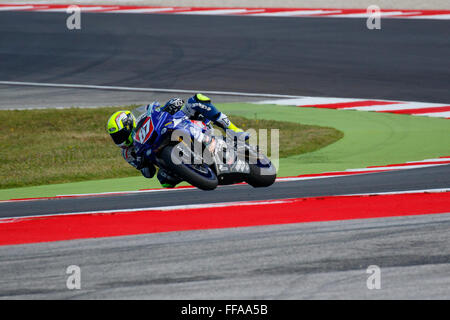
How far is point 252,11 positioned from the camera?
25.1m

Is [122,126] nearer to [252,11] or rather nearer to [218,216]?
[218,216]

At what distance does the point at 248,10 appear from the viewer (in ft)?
83.1

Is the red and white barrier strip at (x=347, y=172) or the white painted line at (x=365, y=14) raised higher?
the white painted line at (x=365, y=14)

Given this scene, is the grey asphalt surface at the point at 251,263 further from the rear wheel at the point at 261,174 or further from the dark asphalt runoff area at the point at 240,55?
the dark asphalt runoff area at the point at 240,55

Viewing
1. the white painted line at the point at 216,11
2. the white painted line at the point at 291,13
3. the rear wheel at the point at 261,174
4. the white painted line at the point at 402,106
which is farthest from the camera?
the white painted line at the point at 216,11

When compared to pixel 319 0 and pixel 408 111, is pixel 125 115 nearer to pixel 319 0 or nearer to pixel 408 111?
pixel 408 111

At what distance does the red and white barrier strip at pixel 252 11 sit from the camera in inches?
922

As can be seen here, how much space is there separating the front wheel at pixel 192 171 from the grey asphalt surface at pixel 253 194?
0.50 m

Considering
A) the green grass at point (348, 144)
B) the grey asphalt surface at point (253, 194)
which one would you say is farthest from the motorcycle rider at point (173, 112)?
the green grass at point (348, 144)

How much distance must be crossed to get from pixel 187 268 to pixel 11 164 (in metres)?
7.47

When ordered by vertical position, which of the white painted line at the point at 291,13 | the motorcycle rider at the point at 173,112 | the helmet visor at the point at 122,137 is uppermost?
the white painted line at the point at 291,13

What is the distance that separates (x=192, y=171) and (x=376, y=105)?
8.39 meters

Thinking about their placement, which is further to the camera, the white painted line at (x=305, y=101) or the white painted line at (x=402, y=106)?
the white painted line at (x=305, y=101)

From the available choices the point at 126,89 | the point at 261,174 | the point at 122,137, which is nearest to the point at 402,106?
the point at 126,89
